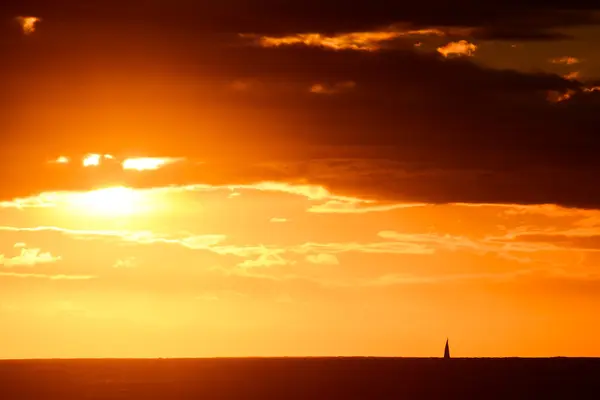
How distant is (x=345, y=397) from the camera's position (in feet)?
598

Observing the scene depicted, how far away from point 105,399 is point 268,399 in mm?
20053

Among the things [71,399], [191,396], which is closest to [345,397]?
[191,396]

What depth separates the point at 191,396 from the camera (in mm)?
181750

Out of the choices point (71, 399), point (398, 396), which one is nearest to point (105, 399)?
point (71, 399)

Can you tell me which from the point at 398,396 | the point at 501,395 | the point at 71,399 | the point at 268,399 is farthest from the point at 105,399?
the point at 501,395

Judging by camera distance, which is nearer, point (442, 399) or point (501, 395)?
point (442, 399)

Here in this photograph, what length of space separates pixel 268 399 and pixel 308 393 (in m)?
14.9

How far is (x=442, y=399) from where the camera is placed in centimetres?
18262

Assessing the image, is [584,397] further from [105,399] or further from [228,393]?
[105,399]

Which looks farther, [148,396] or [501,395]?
[501,395]

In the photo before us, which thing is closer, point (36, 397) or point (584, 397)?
point (36, 397)

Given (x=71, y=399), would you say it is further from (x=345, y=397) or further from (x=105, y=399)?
(x=345, y=397)

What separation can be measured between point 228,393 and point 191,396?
13096mm

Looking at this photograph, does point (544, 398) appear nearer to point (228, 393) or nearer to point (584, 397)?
point (584, 397)
